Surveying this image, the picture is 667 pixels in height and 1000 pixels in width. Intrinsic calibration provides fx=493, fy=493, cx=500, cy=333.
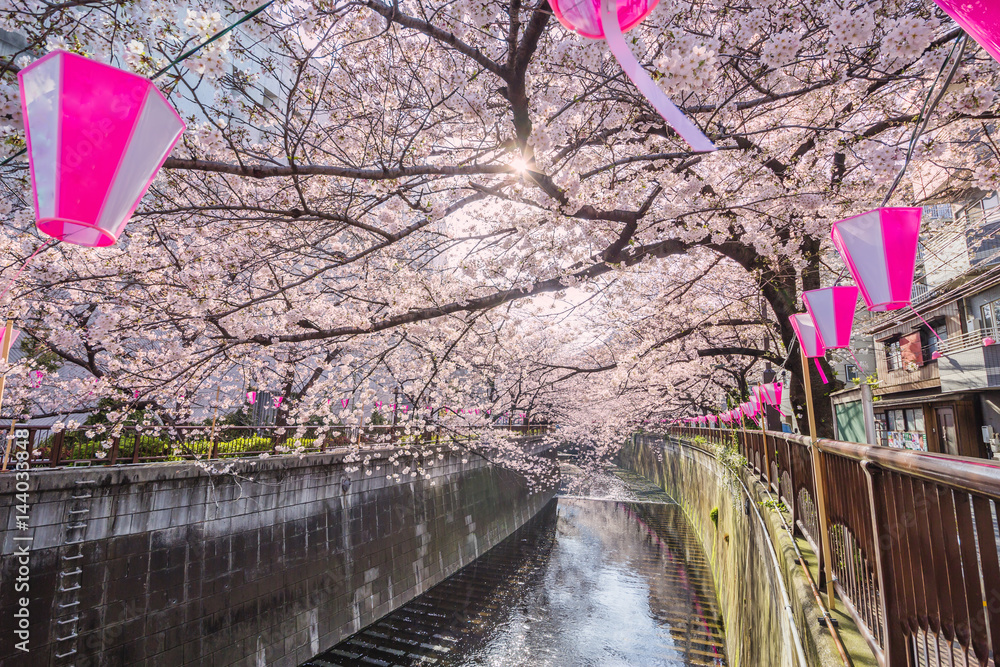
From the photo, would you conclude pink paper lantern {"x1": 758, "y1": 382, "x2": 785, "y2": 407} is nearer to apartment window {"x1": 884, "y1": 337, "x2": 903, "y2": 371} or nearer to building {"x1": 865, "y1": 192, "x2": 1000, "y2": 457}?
building {"x1": 865, "y1": 192, "x2": 1000, "y2": 457}

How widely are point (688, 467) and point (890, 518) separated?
24687mm

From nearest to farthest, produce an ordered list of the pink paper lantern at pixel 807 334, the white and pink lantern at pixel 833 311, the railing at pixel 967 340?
1. the white and pink lantern at pixel 833 311
2. the pink paper lantern at pixel 807 334
3. the railing at pixel 967 340

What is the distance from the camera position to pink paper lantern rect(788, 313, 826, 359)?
220 inches

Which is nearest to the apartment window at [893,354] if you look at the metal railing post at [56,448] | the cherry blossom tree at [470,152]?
the cherry blossom tree at [470,152]

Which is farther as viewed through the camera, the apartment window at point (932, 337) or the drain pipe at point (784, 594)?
the apartment window at point (932, 337)

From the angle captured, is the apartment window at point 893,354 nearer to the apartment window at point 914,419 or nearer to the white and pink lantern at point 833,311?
the apartment window at point 914,419

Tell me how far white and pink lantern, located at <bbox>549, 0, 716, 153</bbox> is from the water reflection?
12041mm

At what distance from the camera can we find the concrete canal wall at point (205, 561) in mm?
6586

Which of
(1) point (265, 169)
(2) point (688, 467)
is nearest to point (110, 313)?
(1) point (265, 169)

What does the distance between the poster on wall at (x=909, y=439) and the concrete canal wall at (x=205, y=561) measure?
786 inches

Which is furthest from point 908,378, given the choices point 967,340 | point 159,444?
point 159,444

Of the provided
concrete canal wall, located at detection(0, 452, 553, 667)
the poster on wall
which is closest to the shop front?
the poster on wall

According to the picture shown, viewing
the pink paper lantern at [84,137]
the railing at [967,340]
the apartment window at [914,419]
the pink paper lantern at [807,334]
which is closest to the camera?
the pink paper lantern at [84,137]

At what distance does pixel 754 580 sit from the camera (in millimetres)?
7340
